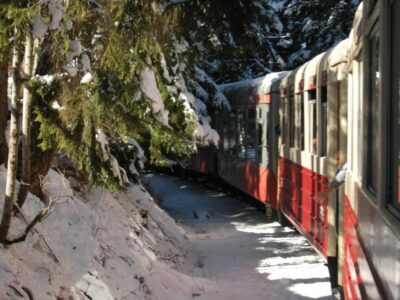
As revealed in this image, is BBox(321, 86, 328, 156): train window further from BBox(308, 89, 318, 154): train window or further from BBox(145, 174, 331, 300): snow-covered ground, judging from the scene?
BBox(145, 174, 331, 300): snow-covered ground

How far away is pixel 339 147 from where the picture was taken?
20.7ft

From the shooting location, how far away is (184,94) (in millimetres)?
9805

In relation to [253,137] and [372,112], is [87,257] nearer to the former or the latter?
[372,112]

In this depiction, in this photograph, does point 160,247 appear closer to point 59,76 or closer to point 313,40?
point 59,76

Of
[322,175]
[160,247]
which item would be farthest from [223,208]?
[322,175]

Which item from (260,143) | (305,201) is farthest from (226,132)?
(305,201)

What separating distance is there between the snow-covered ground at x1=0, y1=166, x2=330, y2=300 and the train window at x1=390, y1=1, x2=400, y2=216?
302 centimetres

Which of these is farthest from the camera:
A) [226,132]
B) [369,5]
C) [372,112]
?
[226,132]

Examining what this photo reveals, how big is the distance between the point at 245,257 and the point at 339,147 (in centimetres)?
389

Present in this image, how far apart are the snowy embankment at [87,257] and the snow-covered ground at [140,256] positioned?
0.5 inches

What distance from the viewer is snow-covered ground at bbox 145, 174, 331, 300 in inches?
304

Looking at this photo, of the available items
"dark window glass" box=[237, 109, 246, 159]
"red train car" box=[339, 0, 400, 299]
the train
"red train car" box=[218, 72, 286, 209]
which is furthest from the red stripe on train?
"red train car" box=[339, 0, 400, 299]

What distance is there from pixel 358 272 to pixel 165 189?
53.5 ft

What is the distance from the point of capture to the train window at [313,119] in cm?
759
